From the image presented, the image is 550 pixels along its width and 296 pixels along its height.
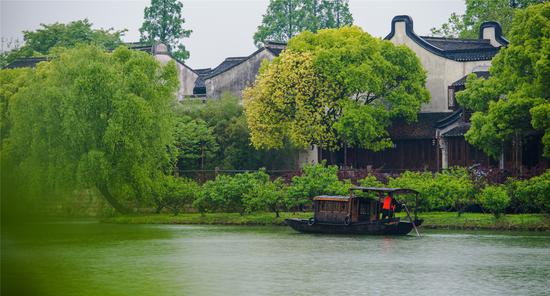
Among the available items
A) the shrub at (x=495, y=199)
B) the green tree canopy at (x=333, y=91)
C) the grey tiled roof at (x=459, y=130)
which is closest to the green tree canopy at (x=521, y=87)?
the shrub at (x=495, y=199)

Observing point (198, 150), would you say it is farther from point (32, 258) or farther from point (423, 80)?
point (32, 258)

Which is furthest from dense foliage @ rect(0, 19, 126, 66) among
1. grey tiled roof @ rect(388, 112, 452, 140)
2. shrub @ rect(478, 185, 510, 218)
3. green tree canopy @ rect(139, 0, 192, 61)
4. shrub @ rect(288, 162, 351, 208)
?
shrub @ rect(478, 185, 510, 218)

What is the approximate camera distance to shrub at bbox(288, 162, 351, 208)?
121ft

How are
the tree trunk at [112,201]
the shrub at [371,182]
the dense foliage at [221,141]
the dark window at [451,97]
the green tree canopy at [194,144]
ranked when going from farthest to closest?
1. the dense foliage at [221,141]
2. the green tree canopy at [194,144]
3. the dark window at [451,97]
4. the tree trunk at [112,201]
5. the shrub at [371,182]

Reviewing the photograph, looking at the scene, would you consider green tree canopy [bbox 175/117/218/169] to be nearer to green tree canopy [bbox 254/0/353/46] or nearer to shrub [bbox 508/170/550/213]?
shrub [bbox 508/170/550/213]

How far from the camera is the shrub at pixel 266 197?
37.2m

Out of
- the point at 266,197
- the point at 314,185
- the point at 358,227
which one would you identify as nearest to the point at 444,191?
the point at 358,227

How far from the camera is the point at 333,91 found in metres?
46.6

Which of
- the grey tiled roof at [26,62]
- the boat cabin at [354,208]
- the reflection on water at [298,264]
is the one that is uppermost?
the grey tiled roof at [26,62]

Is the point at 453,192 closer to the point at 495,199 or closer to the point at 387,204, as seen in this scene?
the point at 495,199

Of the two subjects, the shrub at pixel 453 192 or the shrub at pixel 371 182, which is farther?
the shrub at pixel 371 182

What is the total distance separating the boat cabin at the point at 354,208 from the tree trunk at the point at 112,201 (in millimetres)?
9993

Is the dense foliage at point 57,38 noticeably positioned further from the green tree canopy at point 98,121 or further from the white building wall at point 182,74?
the green tree canopy at point 98,121

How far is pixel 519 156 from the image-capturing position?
125 ft
